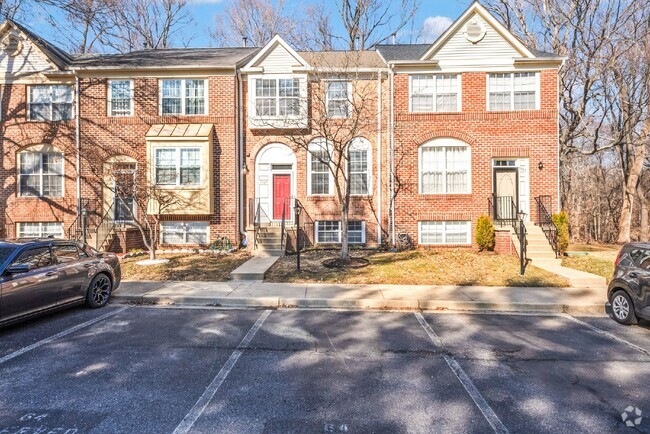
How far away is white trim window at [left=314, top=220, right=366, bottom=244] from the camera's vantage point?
1462 centimetres

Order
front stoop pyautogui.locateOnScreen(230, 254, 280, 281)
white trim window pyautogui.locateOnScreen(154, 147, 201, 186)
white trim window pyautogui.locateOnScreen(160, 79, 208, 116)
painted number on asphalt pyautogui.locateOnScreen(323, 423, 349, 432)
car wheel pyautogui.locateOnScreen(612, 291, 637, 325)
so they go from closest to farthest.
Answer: painted number on asphalt pyautogui.locateOnScreen(323, 423, 349, 432), car wheel pyautogui.locateOnScreen(612, 291, 637, 325), front stoop pyautogui.locateOnScreen(230, 254, 280, 281), white trim window pyautogui.locateOnScreen(154, 147, 201, 186), white trim window pyautogui.locateOnScreen(160, 79, 208, 116)

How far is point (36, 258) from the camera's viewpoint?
593 centimetres

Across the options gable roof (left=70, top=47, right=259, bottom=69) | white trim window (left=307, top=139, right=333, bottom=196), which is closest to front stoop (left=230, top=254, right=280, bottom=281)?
white trim window (left=307, top=139, right=333, bottom=196)

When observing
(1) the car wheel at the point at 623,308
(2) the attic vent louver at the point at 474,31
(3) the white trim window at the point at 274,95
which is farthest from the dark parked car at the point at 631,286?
(3) the white trim window at the point at 274,95

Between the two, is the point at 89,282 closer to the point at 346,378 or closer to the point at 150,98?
the point at 346,378

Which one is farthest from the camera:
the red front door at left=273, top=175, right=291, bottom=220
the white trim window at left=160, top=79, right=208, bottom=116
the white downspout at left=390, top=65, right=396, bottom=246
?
the red front door at left=273, top=175, right=291, bottom=220

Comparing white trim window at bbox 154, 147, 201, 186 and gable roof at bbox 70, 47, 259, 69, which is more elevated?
gable roof at bbox 70, 47, 259, 69

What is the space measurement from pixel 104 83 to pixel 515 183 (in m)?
17.7

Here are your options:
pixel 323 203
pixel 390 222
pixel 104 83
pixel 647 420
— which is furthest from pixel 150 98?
pixel 647 420

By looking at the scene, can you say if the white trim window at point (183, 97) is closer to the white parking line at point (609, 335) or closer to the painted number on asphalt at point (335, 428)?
the painted number on asphalt at point (335, 428)

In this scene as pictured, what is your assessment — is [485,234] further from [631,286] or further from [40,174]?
[40,174]

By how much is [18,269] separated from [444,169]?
13.6m

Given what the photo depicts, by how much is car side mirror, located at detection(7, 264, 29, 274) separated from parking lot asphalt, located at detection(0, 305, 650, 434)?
3.22 ft

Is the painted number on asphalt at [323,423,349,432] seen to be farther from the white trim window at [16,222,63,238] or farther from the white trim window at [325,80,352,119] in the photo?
the white trim window at [16,222,63,238]
